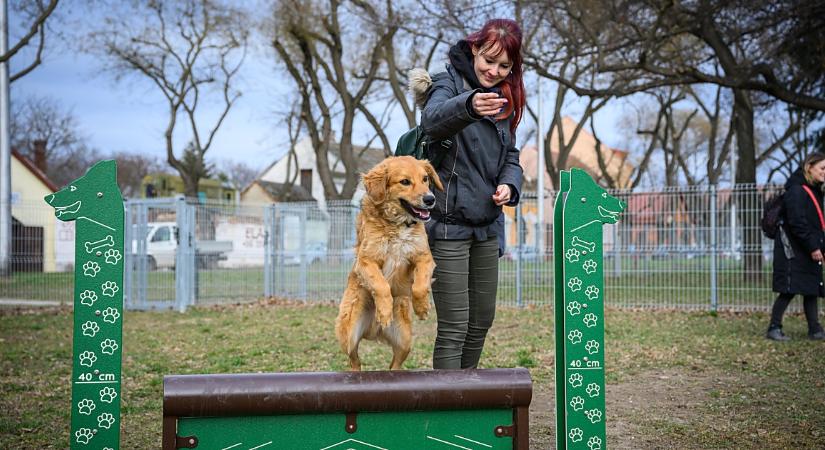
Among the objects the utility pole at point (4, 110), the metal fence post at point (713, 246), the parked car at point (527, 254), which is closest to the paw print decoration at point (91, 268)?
the parked car at point (527, 254)

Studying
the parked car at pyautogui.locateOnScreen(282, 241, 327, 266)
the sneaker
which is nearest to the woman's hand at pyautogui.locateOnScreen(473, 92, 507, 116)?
the sneaker

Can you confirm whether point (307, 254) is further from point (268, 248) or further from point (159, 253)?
point (159, 253)

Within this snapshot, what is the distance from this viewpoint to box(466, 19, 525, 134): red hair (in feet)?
10.4

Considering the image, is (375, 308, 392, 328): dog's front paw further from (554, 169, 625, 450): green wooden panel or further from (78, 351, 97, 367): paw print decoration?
(78, 351, 97, 367): paw print decoration

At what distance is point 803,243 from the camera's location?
7457 mm

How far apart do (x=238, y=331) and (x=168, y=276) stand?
3.36m

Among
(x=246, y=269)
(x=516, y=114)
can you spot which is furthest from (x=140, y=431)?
(x=246, y=269)

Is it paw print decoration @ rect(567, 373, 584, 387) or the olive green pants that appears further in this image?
the olive green pants

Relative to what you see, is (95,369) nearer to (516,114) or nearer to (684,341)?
(516,114)

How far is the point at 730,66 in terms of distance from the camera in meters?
12.1

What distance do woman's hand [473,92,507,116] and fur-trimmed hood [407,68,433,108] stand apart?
516 millimetres

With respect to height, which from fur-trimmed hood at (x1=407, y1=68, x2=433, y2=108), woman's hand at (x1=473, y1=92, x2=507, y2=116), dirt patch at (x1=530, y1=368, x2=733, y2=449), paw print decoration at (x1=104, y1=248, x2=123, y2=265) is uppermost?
fur-trimmed hood at (x1=407, y1=68, x2=433, y2=108)

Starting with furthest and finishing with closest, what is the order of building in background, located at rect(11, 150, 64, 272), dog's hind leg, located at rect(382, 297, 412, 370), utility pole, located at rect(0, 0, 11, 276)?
utility pole, located at rect(0, 0, 11, 276) < building in background, located at rect(11, 150, 64, 272) < dog's hind leg, located at rect(382, 297, 412, 370)

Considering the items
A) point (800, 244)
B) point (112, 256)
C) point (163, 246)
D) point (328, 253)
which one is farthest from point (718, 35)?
point (112, 256)
